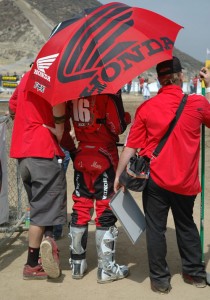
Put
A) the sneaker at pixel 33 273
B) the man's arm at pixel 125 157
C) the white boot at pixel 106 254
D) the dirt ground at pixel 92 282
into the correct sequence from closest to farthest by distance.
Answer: the man's arm at pixel 125 157 → the dirt ground at pixel 92 282 → the white boot at pixel 106 254 → the sneaker at pixel 33 273

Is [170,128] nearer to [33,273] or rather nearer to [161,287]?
[161,287]

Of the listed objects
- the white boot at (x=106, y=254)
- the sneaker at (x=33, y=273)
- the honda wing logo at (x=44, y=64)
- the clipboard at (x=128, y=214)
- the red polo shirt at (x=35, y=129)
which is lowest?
the sneaker at (x=33, y=273)

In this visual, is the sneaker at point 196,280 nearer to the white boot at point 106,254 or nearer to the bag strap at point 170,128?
the white boot at point 106,254

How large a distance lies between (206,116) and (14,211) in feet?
11.3

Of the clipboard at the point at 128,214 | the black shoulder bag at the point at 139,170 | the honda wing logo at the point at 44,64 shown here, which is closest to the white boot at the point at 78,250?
the clipboard at the point at 128,214

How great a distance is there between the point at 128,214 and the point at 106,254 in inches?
16.6

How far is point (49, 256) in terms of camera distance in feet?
12.9

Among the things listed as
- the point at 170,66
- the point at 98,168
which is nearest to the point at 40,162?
the point at 98,168

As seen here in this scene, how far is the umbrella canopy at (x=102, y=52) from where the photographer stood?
3.62 meters

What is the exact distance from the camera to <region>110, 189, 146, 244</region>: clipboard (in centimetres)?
395

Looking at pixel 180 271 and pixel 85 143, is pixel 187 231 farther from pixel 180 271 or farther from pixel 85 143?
pixel 85 143

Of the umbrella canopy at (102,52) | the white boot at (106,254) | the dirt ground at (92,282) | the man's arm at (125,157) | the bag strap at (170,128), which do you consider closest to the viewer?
the umbrella canopy at (102,52)

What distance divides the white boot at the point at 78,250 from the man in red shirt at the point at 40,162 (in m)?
0.17

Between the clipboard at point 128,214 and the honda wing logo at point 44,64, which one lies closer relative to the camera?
the honda wing logo at point 44,64
